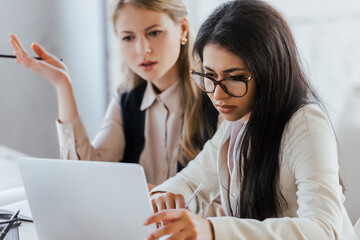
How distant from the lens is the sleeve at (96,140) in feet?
5.53

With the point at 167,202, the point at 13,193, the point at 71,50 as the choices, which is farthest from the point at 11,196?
the point at 71,50

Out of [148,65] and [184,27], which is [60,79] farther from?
[184,27]

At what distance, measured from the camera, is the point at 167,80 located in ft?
5.74

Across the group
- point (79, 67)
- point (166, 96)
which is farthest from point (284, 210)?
point (79, 67)

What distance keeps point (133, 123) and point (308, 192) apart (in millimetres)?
1047

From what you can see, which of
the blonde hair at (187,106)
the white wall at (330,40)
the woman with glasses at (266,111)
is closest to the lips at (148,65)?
the blonde hair at (187,106)

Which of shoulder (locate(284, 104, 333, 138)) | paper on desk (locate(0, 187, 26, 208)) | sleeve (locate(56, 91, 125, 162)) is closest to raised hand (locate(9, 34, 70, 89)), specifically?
sleeve (locate(56, 91, 125, 162))

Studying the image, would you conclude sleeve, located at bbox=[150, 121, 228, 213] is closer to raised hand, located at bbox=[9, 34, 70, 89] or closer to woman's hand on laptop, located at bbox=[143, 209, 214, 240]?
woman's hand on laptop, located at bbox=[143, 209, 214, 240]

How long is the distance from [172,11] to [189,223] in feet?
3.35

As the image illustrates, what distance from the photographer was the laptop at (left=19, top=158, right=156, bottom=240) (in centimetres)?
77

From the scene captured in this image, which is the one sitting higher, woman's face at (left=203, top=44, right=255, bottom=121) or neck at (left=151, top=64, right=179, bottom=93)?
neck at (left=151, top=64, right=179, bottom=93)

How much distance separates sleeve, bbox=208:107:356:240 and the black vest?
89cm

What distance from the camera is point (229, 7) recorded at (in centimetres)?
104

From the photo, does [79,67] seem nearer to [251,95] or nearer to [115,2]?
[115,2]
